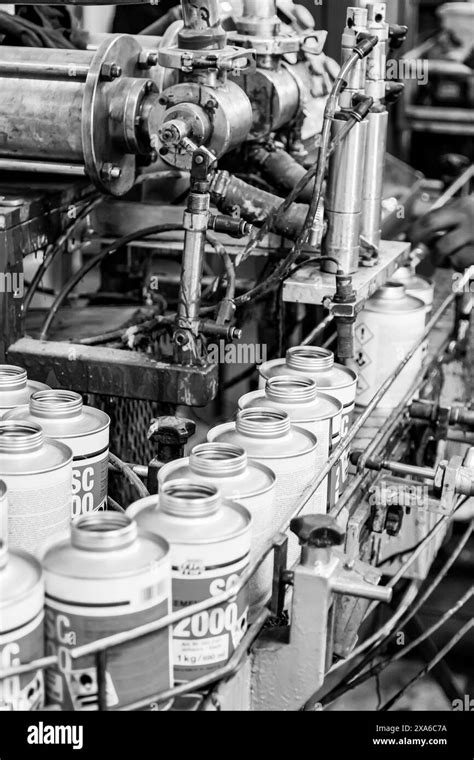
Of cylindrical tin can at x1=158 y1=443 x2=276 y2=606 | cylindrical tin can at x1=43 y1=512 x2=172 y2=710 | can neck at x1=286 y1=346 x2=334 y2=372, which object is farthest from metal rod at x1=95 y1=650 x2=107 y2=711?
can neck at x1=286 y1=346 x2=334 y2=372

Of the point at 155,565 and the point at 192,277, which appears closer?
the point at 155,565

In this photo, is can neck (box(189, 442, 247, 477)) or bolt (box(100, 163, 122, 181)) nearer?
can neck (box(189, 442, 247, 477))

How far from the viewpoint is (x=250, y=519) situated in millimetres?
1244

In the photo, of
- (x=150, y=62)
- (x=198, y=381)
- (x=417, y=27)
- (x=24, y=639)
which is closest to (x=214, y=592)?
(x=24, y=639)

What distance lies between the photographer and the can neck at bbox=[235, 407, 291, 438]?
1.47 m

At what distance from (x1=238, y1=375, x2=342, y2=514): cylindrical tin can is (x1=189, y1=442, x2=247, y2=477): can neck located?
0.19m

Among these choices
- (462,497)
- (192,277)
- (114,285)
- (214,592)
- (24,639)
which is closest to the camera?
(24,639)

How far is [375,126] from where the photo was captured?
2.12 m

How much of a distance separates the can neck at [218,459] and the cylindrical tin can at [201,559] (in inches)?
2.9

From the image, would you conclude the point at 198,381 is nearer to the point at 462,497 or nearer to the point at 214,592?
the point at 462,497

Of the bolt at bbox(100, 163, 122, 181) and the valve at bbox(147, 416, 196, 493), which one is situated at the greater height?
the bolt at bbox(100, 163, 122, 181)

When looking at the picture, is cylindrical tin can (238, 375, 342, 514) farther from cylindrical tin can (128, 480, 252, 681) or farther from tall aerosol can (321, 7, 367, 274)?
tall aerosol can (321, 7, 367, 274)

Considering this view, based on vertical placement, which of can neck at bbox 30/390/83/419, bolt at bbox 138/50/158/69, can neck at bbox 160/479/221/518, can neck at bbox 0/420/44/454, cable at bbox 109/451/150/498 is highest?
bolt at bbox 138/50/158/69
